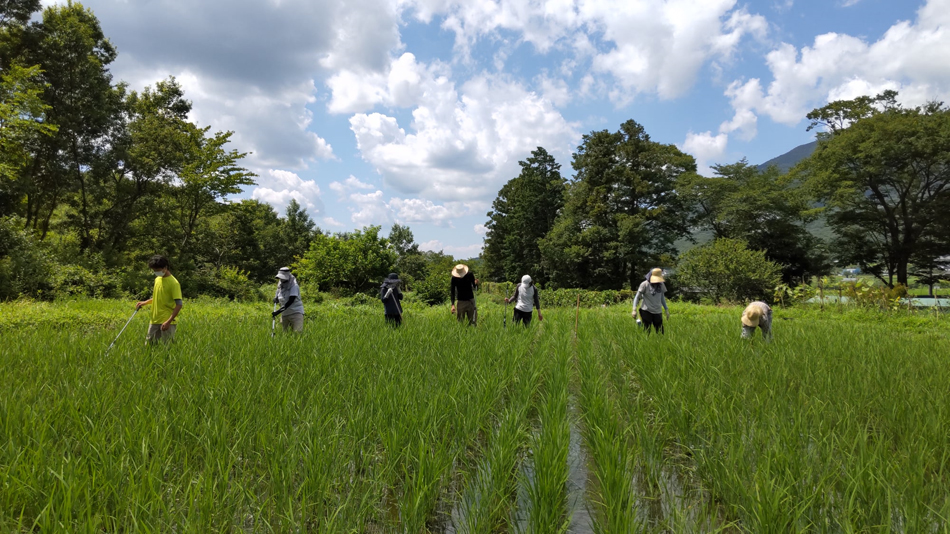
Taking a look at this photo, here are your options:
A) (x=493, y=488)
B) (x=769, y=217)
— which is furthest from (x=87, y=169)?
(x=769, y=217)

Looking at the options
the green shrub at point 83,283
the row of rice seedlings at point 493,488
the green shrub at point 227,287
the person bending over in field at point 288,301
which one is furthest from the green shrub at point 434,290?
the row of rice seedlings at point 493,488

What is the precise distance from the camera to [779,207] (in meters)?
21.8

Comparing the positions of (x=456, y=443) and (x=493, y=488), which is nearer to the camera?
(x=493, y=488)


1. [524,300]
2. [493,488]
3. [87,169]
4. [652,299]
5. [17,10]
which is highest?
[17,10]

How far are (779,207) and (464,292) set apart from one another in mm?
23656

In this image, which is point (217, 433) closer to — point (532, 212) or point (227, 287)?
point (227, 287)

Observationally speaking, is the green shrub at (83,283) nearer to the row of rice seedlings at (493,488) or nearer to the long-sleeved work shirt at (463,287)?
the long-sleeved work shirt at (463,287)

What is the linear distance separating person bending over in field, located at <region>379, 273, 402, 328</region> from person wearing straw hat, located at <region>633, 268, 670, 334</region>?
386cm

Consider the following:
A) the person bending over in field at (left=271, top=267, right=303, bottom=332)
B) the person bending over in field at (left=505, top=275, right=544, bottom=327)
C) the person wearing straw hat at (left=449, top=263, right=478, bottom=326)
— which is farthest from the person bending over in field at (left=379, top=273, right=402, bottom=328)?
the person bending over in field at (left=505, top=275, right=544, bottom=327)

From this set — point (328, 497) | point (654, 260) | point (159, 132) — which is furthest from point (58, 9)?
point (654, 260)

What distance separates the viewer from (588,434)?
9.61 feet

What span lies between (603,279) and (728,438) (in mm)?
22587

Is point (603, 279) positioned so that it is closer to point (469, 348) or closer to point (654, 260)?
point (654, 260)

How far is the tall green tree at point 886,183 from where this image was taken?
1694 cm
